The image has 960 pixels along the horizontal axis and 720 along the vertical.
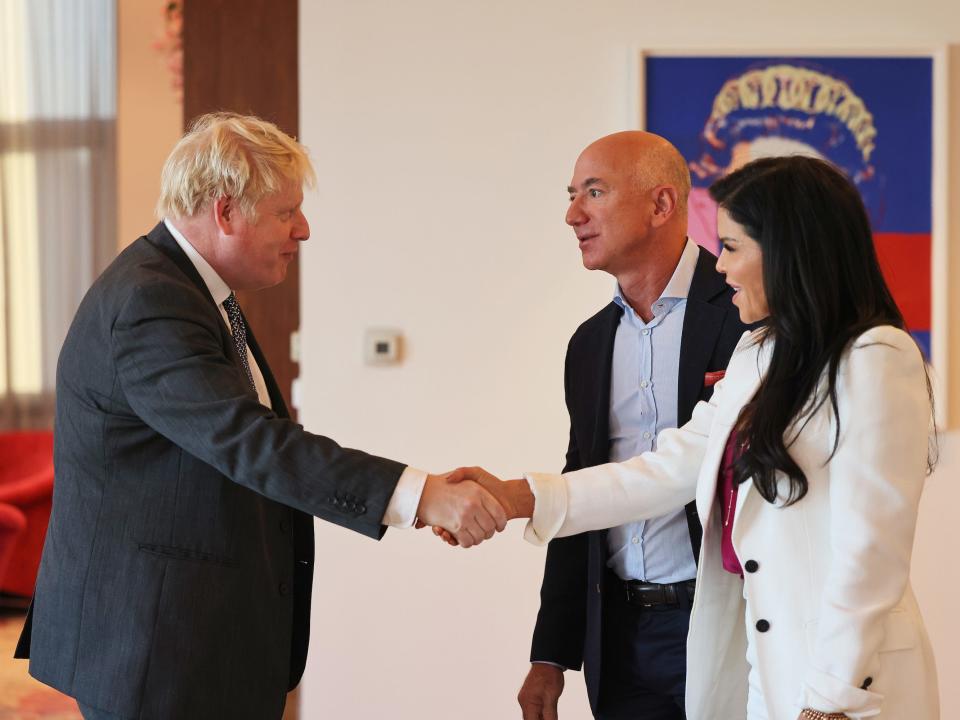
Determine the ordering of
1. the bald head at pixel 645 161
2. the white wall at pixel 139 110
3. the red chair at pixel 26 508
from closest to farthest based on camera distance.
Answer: the bald head at pixel 645 161 < the red chair at pixel 26 508 < the white wall at pixel 139 110

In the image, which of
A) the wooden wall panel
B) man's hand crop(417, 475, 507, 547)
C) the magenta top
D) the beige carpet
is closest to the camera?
the magenta top

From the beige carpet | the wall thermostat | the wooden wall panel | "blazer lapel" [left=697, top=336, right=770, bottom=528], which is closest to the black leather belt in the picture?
"blazer lapel" [left=697, top=336, right=770, bottom=528]

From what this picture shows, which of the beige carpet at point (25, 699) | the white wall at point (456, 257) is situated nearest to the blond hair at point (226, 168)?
the white wall at point (456, 257)

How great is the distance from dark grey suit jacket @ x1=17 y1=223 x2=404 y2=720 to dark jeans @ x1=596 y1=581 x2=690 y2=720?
24.4 inches

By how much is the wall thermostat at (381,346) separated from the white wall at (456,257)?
3 cm

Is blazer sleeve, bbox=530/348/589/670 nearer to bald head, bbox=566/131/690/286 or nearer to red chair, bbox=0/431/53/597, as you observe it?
bald head, bbox=566/131/690/286

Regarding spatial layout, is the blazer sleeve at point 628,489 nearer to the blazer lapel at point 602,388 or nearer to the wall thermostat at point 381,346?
the blazer lapel at point 602,388

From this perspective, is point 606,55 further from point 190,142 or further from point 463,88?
point 190,142

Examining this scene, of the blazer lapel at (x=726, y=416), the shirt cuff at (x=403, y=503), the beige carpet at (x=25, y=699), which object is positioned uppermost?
the blazer lapel at (x=726, y=416)

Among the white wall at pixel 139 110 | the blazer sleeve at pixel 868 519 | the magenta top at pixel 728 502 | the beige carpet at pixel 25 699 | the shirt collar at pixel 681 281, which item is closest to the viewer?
the blazer sleeve at pixel 868 519

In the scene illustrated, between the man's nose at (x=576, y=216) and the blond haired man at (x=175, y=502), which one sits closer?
the blond haired man at (x=175, y=502)

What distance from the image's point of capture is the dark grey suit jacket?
1776 mm

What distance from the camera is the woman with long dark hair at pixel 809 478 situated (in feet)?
5.06

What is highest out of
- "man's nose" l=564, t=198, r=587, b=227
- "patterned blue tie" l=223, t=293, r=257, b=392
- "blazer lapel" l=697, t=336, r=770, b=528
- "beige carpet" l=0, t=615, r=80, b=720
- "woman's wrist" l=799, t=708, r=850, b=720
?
"man's nose" l=564, t=198, r=587, b=227
